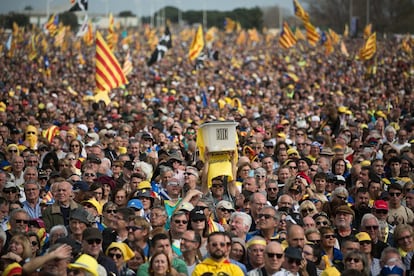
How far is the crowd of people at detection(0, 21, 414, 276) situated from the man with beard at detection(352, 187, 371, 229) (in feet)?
0.06

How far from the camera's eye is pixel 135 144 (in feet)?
52.5

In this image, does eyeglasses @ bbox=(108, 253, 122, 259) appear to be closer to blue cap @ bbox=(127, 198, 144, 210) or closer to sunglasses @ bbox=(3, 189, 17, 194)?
blue cap @ bbox=(127, 198, 144, 210)

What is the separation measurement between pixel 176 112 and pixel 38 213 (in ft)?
37.1

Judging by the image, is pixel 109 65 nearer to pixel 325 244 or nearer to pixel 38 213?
pixel 38 213

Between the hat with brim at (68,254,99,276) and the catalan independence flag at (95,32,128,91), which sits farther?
the catalan independence flag at (95,32,128,91)

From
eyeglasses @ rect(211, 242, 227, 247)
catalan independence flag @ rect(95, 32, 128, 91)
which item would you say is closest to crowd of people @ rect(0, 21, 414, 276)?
eyeglasses @ rect(211, 242, 227, 247)

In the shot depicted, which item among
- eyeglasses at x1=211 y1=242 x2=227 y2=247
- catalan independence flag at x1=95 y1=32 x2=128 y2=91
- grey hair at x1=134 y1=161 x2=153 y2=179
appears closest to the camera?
eyeglasses at x1=211 y1=242 x2=227 y2=247

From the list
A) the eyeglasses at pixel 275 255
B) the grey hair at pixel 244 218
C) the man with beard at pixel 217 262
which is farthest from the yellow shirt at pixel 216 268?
the grey hair at pixel 244 218

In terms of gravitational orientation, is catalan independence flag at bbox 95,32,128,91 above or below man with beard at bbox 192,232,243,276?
above

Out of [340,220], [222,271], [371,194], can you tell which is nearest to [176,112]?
[371,194]

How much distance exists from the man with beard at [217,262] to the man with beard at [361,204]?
349cm

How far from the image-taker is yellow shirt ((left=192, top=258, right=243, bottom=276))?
853cm

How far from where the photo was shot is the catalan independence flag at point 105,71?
2595 centimetres

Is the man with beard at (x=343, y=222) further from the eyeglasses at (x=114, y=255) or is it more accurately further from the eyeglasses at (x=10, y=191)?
the eyeglasses at (x=10, y=191)
